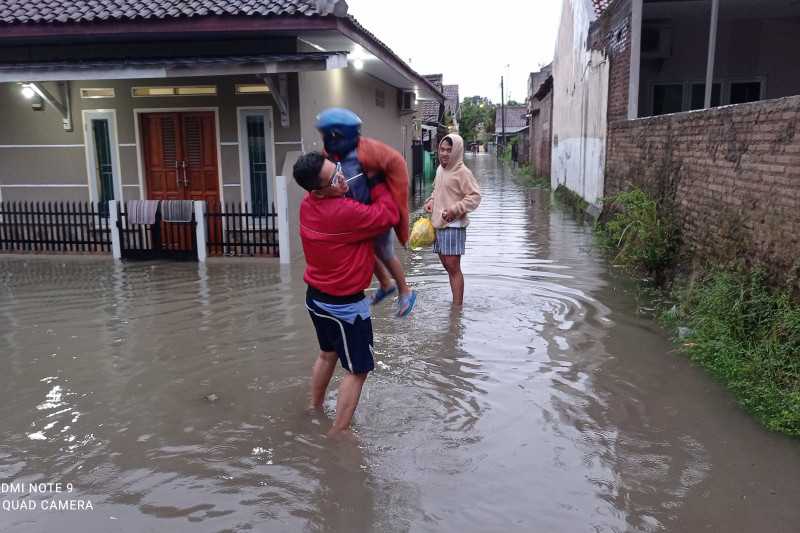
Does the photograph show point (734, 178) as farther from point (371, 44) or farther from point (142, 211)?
point (142, 211)

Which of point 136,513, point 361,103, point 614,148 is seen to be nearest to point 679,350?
point 136,513

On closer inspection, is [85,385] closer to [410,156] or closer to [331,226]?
[331,226]

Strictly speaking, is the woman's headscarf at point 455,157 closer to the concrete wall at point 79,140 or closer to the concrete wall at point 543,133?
the concrete wall at point 79,140

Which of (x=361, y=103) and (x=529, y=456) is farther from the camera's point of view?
(x=361, y=103)

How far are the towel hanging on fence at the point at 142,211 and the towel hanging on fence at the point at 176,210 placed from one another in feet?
0.44

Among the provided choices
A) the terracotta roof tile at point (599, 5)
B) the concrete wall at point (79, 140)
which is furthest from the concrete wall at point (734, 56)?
the concrete wall at point (79, 140)

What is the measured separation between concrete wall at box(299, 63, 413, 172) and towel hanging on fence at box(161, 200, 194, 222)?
1967mm

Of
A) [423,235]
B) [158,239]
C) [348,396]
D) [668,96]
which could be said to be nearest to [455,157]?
[423,235]

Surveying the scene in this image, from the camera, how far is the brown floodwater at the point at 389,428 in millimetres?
3227

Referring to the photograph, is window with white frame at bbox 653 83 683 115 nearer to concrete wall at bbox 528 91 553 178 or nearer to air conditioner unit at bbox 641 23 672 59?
air conditioner unit at bbox 641 23 672 59

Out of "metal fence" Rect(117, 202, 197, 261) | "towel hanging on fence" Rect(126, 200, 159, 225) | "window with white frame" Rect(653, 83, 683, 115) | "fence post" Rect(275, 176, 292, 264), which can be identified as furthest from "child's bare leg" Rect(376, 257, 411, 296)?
"window with white frame" Rect(653, 83, 683, 115)

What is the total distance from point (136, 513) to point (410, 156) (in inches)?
789

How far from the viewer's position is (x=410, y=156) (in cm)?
2258

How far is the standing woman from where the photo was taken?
624 centimetres
